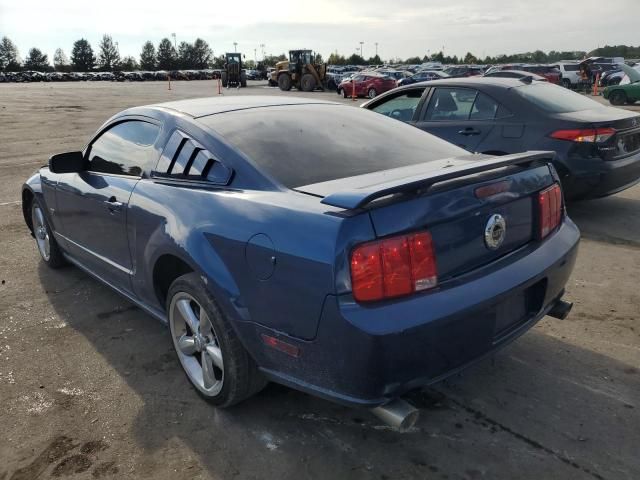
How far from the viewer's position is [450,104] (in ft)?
20.6

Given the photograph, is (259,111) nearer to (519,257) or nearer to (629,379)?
(519,257)

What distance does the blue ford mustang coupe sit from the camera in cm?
209

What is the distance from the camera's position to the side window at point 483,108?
5.87 metres

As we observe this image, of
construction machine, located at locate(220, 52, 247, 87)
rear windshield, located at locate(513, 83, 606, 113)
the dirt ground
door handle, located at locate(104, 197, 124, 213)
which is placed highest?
construction machine, located at locate(220, 52, 247, 87)

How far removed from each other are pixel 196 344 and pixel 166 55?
134 m

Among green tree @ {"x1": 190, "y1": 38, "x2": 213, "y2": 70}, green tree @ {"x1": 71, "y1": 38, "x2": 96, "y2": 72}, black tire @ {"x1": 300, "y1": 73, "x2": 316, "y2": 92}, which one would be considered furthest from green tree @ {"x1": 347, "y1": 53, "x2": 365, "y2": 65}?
black tire @ {"x1": 300, "y1": 73, "x2": 316, "y2": 92}

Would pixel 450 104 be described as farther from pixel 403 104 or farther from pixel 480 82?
pixel 403 104

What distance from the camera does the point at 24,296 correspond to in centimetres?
435

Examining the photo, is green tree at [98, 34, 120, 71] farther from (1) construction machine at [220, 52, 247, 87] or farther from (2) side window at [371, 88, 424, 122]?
(2) side window at [371, 88, 424, 122]

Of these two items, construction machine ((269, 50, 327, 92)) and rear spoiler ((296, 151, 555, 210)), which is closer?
rear spoiler ((296, 151, 555, 210))

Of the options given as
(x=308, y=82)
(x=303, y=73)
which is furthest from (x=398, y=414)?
(x=303, y=73)

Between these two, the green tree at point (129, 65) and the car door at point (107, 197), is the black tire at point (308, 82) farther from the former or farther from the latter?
the green tree at point (129, 65)

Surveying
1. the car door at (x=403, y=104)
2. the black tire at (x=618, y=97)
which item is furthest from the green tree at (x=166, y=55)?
the car door at (x=403, y=104)

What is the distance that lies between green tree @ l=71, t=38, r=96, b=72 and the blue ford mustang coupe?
131m
